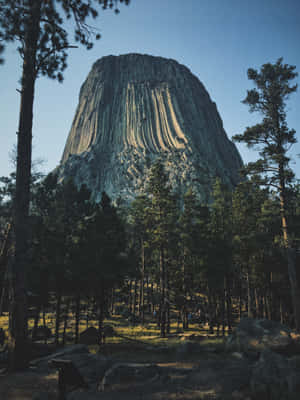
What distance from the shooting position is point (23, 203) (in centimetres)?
889

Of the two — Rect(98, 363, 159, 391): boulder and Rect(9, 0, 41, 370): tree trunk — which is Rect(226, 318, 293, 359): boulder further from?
Rect(9, 0, 41, 370): tree trunk

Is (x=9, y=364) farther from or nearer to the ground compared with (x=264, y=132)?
nearer to the ground

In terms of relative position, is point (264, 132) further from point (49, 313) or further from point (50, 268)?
point (49, 313)

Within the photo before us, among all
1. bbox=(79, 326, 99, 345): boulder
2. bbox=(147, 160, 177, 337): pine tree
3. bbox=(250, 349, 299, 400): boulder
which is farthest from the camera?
bbox=(147, 160, 177, 337): pine tree

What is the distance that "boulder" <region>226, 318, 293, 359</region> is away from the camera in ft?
38.3

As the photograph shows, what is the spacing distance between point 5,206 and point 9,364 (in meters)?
31.8

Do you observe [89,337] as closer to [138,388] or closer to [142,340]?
[142,340]

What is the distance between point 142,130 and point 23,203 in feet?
379

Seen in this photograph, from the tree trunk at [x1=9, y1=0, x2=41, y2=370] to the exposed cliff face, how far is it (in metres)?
78.9

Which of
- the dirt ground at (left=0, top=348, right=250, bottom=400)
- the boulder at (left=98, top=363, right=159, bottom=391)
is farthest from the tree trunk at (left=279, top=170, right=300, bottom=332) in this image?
the boulder at (left=98, top=363, right=159, bottom=391)

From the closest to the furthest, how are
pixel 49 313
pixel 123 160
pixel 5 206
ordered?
pixel 5 206, pixel 49 313, pixel 123 160

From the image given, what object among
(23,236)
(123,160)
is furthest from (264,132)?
(123,160)

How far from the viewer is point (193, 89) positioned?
442ft

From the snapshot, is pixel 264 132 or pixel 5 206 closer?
pixel 264 132
